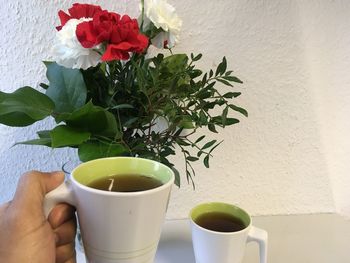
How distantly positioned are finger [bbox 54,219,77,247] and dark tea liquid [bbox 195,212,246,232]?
0.17 metres

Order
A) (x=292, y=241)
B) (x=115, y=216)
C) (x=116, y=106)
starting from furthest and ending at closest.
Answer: (x=292, y=241), (x=116, y=106), (x=115, y=216)

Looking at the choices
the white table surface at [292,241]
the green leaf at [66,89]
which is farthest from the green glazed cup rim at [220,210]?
the green leaf at [66,89]

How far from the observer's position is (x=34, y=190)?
1.07ft

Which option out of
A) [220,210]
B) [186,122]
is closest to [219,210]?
[220,210]

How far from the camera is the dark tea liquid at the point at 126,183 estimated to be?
29cm

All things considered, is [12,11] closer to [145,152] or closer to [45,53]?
[45,53]

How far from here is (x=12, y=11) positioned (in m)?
0.50

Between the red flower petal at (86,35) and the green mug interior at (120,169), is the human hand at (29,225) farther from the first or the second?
the red flower petal at (86,35)

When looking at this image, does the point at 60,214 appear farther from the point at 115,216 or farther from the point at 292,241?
the point at 292,241

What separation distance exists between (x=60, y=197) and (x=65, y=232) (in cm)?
8

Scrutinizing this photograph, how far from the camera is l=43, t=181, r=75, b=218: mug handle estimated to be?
276 millimetres

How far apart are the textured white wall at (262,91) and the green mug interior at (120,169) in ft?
0.87

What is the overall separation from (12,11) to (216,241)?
0.46 metres

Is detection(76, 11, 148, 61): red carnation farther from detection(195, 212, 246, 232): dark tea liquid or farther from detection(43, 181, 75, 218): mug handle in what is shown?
detection(195, 212, 246, 232): dark tea liquid
